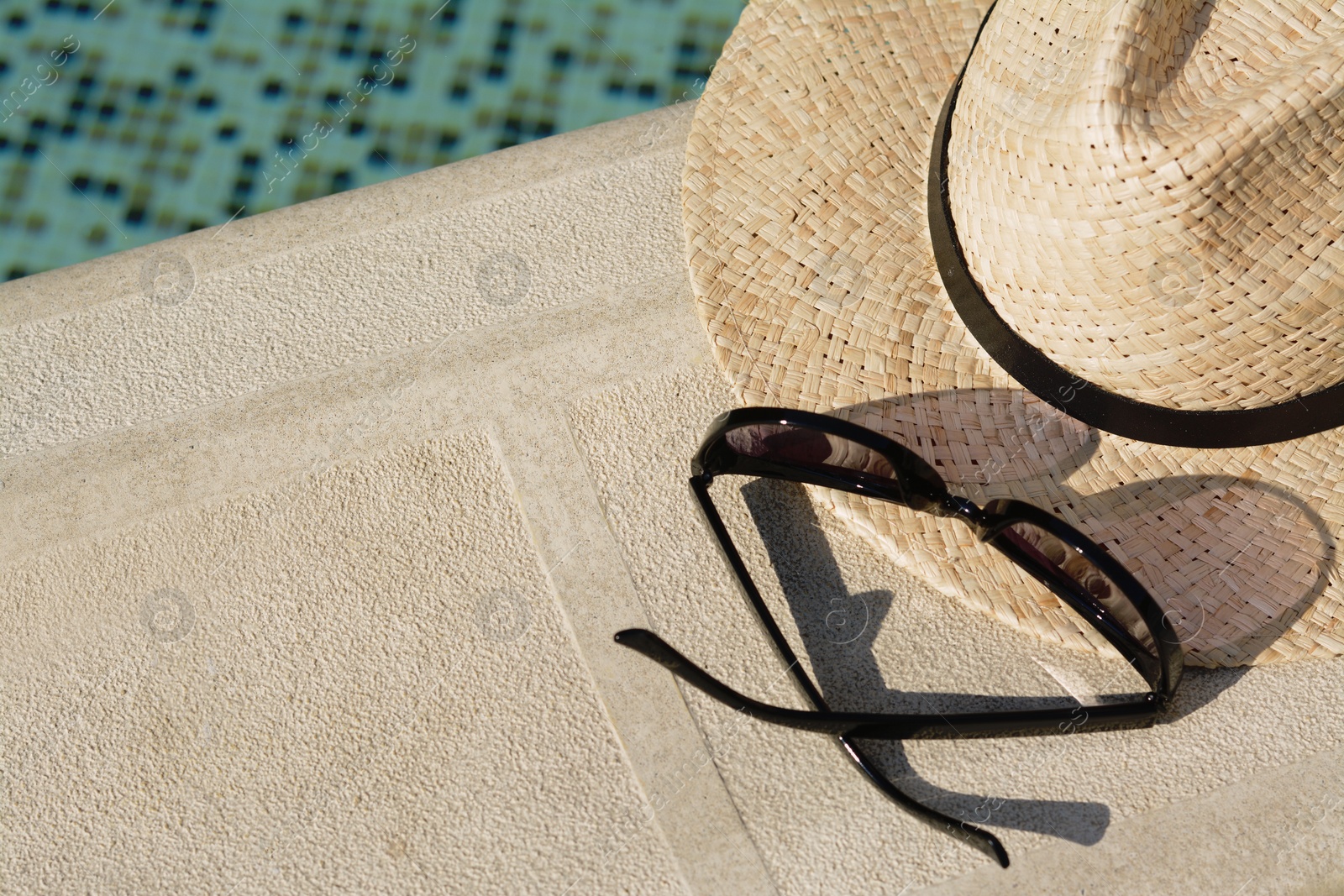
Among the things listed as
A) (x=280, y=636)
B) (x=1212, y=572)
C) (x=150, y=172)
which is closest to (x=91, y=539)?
(x=280, y=636)

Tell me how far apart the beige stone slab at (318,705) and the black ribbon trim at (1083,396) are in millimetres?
919

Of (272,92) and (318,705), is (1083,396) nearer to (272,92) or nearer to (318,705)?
(318,705)

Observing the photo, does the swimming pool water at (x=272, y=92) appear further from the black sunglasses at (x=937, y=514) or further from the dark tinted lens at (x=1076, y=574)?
the dark tinted lens at (x=1076, y=574)

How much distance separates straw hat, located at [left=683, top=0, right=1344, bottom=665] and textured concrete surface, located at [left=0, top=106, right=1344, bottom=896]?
27 cm

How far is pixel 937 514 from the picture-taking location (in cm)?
149

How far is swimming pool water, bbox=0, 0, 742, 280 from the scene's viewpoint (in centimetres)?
270

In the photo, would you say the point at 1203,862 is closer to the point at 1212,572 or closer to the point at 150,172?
the point at 1212,572

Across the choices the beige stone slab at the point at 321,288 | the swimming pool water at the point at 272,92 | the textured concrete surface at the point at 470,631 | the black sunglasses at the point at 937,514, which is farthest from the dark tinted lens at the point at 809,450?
the swimming pool water at the point at 272,92

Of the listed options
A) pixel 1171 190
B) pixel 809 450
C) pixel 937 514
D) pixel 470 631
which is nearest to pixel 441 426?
pixel 470 631

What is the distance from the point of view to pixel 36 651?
6.02ft

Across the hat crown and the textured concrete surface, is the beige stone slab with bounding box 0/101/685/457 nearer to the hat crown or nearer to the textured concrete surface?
the textured concrete surface

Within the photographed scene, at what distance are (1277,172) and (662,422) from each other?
3.71ft

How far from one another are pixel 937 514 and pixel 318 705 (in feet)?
3.77

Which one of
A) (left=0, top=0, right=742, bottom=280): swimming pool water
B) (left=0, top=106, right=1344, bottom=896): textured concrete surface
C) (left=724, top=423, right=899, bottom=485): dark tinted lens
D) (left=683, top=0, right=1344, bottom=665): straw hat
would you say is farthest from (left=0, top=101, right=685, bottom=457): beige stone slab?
(left=724, top=423, right=899, bottom=485): dark tinted lens
